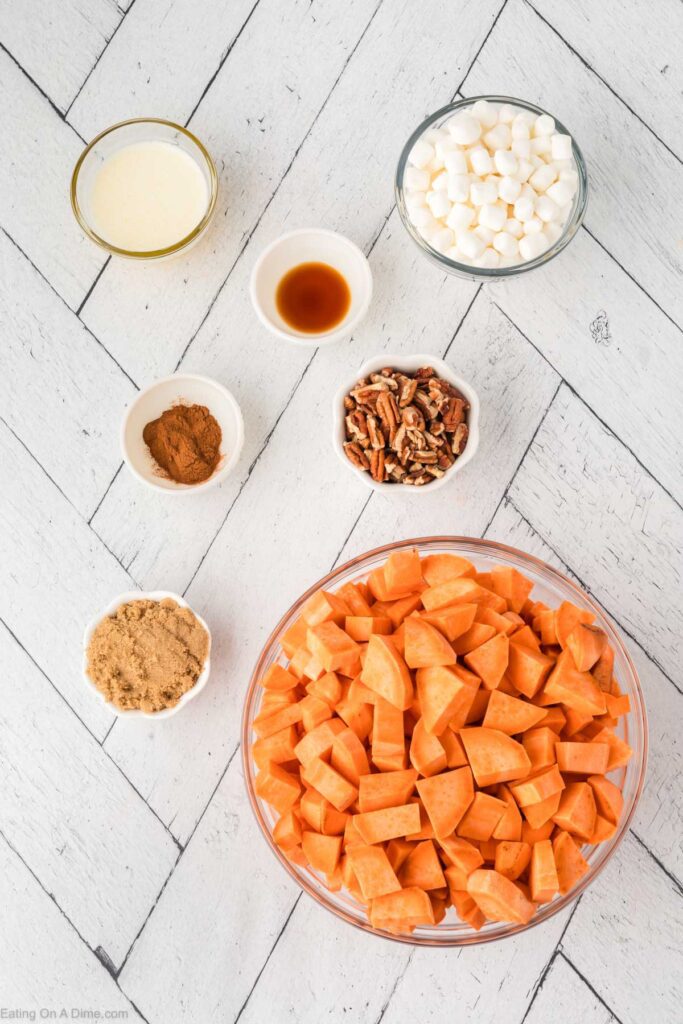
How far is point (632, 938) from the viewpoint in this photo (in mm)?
1310

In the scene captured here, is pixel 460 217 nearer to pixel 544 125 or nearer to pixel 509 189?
pixel 509 189

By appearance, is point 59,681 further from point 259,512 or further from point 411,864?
point 411,864

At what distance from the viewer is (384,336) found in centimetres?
139

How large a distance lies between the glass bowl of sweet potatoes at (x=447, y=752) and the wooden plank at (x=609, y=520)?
27 centimetres

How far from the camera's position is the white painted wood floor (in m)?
1.32

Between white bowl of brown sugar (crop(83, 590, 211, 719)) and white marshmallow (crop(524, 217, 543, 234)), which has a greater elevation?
white marshmallow (crop(524, 217, 543, 234))

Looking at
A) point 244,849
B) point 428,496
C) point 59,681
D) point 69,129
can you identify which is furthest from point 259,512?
point 69,129

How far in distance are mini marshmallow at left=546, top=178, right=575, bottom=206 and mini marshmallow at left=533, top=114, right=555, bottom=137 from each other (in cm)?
8

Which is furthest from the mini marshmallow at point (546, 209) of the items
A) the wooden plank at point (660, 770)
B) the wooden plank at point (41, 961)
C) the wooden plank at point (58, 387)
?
the wooden plank at point (41, 961)

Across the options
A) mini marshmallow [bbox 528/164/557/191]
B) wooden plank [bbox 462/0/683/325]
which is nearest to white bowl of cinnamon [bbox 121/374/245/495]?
mini marshmallow [bbox 528/164/557/191]

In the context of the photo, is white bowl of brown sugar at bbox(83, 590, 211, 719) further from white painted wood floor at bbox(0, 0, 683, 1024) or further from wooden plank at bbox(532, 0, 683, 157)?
wooden plank at bbox(532, 0, 683, 157)

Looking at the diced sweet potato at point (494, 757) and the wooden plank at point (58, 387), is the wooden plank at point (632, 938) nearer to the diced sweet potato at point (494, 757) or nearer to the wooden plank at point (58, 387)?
the diced sweet potato at point (494, 757)

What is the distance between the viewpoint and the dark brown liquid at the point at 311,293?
54.7 inches

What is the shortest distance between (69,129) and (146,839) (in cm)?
122
